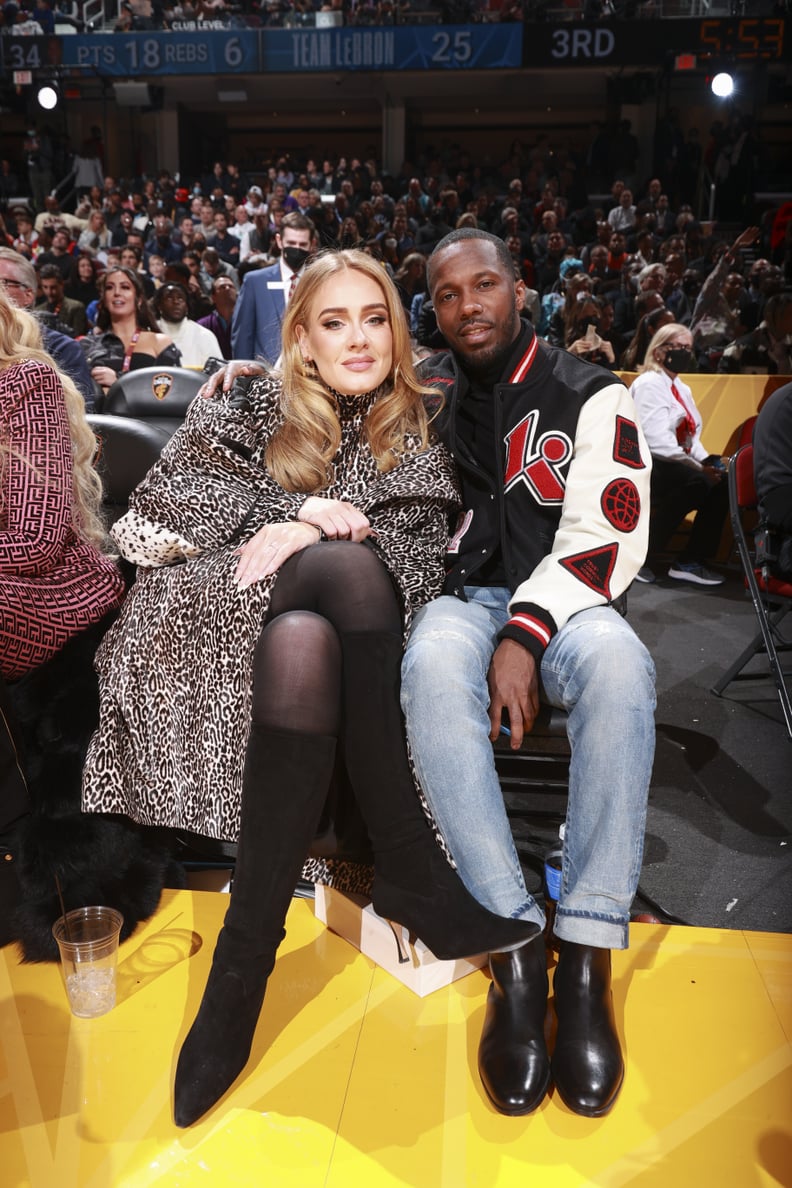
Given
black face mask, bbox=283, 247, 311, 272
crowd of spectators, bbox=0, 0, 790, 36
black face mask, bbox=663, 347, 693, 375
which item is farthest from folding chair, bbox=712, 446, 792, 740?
crowd of spectators, bbox=0, 0, 790, 36

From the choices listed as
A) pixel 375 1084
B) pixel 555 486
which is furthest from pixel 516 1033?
pixel 555 486

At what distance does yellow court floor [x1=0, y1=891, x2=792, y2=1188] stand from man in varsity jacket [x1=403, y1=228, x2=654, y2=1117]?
0.08 meters

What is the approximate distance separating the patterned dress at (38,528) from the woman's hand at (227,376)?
31 centimetres

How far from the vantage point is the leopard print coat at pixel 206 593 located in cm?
173

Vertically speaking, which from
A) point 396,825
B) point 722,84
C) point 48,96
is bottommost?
point 396,825

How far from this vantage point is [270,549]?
5.68 ft

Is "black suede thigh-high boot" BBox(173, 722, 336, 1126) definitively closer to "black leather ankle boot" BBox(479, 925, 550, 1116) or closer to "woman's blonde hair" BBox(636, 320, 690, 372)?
"black leather ankle boot" BBox(479, 925, 550, 1116)

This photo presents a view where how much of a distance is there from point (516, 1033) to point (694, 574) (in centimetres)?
441

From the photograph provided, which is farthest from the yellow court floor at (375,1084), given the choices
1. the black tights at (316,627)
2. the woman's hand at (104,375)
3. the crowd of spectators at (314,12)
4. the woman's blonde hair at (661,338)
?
the crowd of spectators at (314,12)

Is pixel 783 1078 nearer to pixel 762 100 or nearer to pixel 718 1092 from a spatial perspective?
pixel 718 1092

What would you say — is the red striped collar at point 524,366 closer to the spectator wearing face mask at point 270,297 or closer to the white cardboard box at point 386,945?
the white cardboard box at point 386,945

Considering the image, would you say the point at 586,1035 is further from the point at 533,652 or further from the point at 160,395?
the point at 160,395

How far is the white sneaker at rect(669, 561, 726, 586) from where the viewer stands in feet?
17.9

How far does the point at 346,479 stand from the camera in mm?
2016
